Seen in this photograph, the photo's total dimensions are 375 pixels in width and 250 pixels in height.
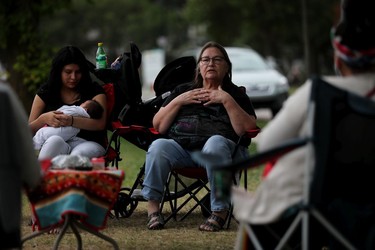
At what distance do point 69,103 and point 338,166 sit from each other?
403cm

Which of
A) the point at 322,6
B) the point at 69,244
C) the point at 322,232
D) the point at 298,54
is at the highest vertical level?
the point at 322,232

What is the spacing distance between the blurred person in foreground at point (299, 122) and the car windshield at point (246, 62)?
18.6m

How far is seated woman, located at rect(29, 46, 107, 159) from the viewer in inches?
344

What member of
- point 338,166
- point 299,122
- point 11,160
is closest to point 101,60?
point 11,160

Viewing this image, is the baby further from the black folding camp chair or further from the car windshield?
the car windshield

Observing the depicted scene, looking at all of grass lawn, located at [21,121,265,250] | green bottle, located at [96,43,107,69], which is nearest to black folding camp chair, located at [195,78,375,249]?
grass lawn, located at [21,121,265,250]

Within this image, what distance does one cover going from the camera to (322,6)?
5109 cm

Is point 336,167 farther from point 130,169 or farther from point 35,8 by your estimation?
point 35,8

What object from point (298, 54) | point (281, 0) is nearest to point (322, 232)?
point (281, 0)

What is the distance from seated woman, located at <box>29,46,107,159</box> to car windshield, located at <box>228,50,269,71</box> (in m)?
15.2

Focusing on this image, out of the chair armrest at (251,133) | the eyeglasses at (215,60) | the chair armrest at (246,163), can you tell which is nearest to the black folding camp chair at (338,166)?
the chair armrest at (246,163)

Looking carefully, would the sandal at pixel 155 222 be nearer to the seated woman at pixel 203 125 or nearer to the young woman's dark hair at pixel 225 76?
the seated woman at pixel 203 125

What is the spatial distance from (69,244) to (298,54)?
6597 cm

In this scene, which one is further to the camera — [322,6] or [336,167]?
[322,6]
